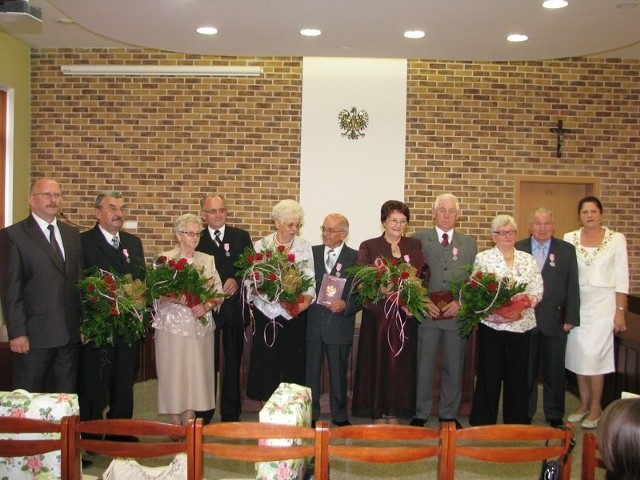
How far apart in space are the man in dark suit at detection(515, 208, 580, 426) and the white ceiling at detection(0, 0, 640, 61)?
1.87 metres

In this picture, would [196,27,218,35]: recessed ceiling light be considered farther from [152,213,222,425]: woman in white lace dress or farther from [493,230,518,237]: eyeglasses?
[493,230,518,237]: eyeglasses

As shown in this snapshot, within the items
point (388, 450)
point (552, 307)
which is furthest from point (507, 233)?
point (388, 450)

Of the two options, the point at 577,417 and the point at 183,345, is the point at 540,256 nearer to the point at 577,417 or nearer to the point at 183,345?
the point at 577,417

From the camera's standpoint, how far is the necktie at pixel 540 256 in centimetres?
591

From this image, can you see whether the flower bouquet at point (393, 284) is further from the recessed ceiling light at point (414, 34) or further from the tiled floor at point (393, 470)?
the recessed ceiling light at point (414, 34)

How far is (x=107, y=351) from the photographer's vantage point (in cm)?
514

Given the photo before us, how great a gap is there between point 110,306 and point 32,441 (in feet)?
6.00

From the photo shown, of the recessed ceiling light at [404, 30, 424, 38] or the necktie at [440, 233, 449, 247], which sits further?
the recessed ceiling light at [404, 30, 424, 38]

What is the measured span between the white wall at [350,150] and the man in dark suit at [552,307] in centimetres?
344

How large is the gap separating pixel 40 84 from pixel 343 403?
602 centimetres

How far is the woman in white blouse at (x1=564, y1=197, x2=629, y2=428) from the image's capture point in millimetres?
5965

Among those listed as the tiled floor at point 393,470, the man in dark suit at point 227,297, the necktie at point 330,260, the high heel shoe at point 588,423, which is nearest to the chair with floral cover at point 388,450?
the tiled floor at point 393,470

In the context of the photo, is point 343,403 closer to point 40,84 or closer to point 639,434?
point 639,434

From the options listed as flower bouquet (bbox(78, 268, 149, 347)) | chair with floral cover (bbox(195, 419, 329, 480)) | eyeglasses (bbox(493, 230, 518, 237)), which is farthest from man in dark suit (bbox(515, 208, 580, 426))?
chair with floral cover (bbox(195, 419, 329, 480))
